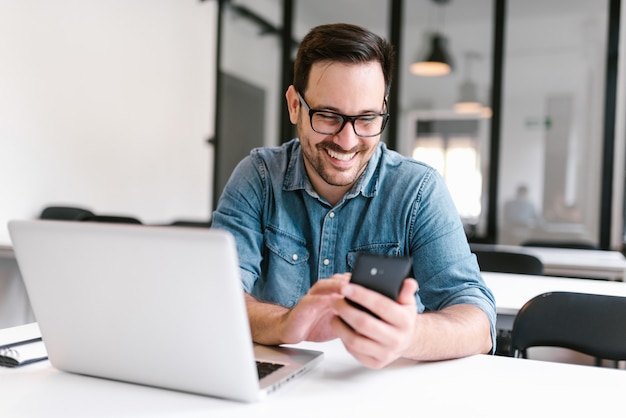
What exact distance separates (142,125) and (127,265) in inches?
190

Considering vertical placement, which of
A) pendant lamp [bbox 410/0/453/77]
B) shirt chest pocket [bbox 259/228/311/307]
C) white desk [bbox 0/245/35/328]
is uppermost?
pendant lamp [bbox 410/0/453/77]

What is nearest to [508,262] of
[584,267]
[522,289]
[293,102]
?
[584,267]

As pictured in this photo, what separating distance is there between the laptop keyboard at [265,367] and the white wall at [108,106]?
2911 millimetres

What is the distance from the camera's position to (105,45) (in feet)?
16.3

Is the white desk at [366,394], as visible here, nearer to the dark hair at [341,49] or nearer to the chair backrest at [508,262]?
the dark hair at [341,49]

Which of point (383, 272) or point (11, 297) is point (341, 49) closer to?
point (383, 272)

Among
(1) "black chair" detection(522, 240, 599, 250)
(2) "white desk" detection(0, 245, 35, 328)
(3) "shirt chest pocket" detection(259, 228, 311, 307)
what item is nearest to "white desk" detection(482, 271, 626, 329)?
(3) "shirt chest pocket" detection(259, 228, 311, 307)

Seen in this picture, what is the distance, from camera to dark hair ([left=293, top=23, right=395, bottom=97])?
59.6 inches

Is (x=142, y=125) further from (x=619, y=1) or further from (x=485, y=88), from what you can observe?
(x=619, y=1)

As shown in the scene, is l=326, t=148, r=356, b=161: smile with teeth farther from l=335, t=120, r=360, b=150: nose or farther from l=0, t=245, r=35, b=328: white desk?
l=0, t=245, r=35, b=328: white desk

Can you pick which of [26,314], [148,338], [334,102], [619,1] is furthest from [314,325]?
[619,1]

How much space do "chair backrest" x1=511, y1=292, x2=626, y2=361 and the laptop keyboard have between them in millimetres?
870

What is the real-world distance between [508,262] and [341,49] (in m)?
2.09

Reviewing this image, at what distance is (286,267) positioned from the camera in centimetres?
163
